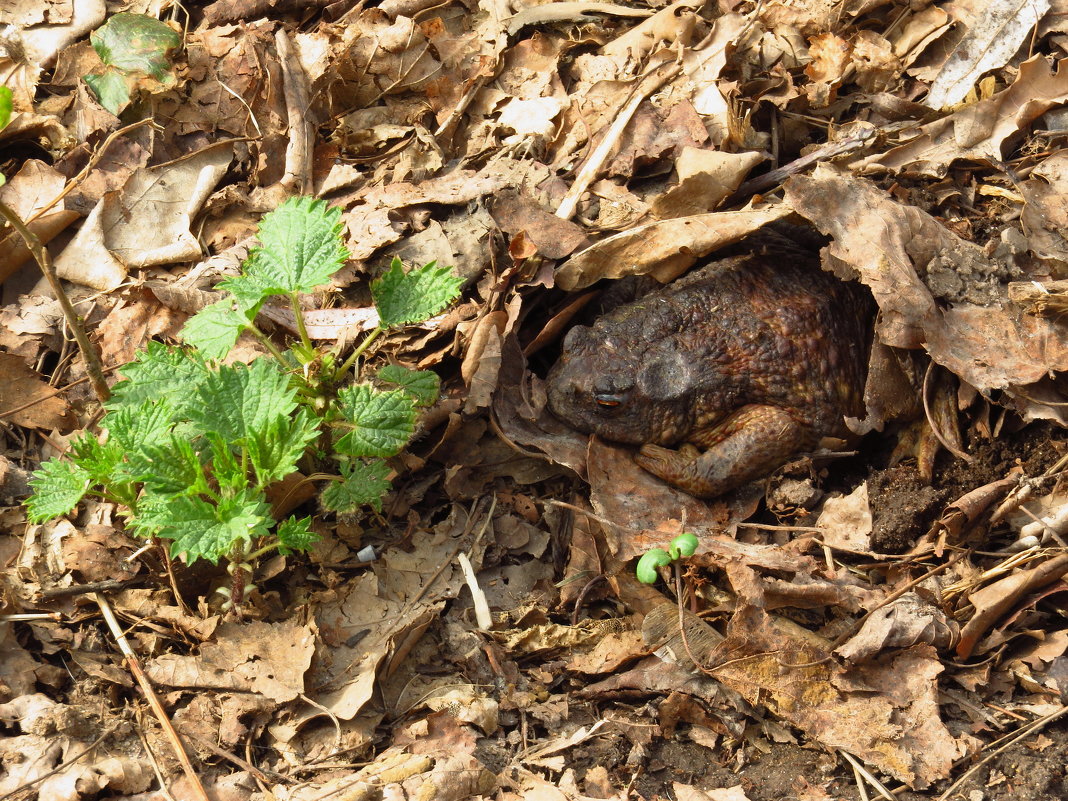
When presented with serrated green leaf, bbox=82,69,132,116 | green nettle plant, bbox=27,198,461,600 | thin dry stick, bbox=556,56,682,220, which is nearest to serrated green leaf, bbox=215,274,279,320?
green nettle plant, bbox=27,198,461,600

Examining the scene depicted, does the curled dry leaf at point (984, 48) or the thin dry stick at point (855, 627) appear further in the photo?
the curled dry leaf at point (984, 48)

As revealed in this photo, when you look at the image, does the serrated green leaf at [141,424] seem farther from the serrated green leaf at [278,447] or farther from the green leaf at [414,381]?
the green leaf at [414,381]

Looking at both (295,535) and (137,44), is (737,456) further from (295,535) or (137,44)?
(137,44)

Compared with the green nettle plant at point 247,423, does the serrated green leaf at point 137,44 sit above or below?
above

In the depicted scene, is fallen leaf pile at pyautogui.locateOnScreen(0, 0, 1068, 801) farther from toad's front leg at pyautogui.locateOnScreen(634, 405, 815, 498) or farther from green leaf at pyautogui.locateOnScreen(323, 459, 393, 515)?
green leaf at pyautogui.locateOnScreen(323, 459, 393, 515)

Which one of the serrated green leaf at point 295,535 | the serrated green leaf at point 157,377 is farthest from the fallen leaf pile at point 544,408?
the serrated green leaf at point 157,377

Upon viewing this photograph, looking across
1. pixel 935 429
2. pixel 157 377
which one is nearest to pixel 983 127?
pixel 935 429
